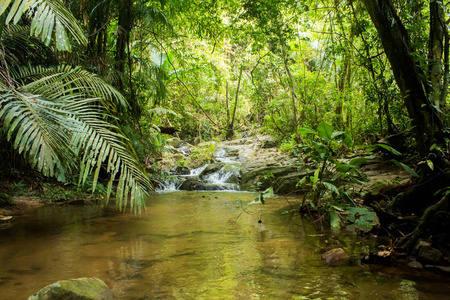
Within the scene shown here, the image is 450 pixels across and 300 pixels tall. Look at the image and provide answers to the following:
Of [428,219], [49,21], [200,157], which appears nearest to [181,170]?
[200,157]

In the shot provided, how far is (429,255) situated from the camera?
251cm

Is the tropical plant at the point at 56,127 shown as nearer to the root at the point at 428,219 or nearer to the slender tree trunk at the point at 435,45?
the root at the point at 428,219

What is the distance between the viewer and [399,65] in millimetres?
3197

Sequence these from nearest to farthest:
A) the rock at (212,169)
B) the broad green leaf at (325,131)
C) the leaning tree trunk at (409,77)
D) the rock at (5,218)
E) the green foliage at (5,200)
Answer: the leaning tree trunk at (409,77), the broad green leaf at (325,131), the rock at (5,218), the green foliage at (5,200), the rock at (212,169)

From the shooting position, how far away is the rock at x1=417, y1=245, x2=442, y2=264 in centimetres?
247

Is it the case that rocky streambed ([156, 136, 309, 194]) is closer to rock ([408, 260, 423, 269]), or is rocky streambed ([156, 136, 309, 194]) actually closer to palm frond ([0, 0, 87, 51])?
rock ([408, 260, 423, 269])

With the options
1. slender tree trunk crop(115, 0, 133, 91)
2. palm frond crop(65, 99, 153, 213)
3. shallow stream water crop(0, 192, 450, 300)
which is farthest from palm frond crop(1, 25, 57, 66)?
shallow stream water crop(0, 192, 450, 300)

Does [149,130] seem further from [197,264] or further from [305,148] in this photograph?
[197,264]

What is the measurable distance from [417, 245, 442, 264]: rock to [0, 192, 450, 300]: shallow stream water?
170 millimetres

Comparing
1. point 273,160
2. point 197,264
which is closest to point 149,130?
point 273,160

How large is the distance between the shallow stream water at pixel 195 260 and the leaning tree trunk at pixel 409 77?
134 cm

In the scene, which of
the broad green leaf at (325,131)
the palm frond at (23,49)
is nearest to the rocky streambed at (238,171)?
the broad green leaf at (325,131)

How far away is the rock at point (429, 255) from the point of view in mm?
2471

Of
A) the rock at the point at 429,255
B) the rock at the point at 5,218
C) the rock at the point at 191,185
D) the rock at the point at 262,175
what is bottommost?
the rock at the point at 5,218
